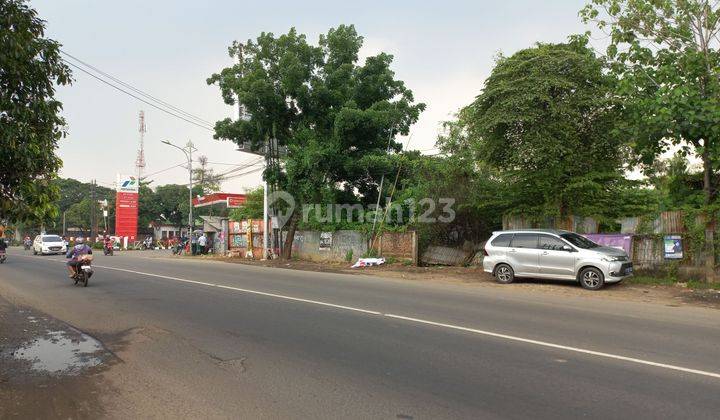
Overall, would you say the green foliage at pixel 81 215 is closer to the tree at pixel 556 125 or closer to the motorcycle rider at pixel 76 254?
the motorcycle rider at pixel 76 254

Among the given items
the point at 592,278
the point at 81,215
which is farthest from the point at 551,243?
the point at 81,215

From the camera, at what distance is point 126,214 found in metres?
53.8

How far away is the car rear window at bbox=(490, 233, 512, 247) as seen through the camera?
15.4m

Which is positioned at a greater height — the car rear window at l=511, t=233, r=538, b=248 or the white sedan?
the car rear window at l=511, t=233, r=538, b=248

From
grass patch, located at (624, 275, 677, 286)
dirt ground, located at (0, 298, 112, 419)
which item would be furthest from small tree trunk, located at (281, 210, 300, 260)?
dirt ground, located at (0, 298, 112, 419)

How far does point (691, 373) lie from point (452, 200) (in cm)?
1494

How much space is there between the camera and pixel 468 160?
2070 cm

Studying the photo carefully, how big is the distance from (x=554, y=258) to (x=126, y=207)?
49.2 metres

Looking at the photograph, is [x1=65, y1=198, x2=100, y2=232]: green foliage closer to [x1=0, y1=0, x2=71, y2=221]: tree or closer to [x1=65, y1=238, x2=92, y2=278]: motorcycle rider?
[x1=65, y1=238, x2=92, y2=278]: motorcycle rider

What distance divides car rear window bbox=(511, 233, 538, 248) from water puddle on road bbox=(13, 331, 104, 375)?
37.4 ft

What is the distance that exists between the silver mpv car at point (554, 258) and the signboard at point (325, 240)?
10.2 meters

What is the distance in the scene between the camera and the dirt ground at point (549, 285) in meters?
12.4

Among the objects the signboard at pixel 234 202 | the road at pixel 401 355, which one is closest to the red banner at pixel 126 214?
the signboard at pixel 234 202

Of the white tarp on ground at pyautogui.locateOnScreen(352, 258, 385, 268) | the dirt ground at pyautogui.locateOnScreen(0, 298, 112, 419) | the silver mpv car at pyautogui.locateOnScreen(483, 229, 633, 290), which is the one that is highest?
the silver mpv car at pyautogui.locateOnScreen(483, 229, 633, 290)
